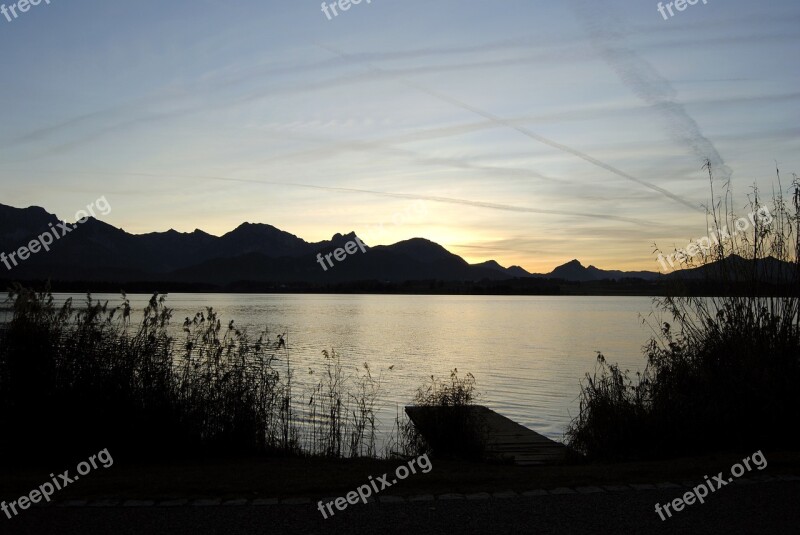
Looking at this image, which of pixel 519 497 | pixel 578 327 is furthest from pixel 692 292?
pixel 578 327

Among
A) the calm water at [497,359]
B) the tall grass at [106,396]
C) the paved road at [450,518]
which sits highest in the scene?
the tall grass at [106,396]

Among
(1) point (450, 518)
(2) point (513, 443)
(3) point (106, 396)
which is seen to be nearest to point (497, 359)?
(2) point (513, 443)

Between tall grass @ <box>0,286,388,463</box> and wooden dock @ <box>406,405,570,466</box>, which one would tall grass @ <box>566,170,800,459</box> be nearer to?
wooden dock @ <box>406,405,570,466</box>

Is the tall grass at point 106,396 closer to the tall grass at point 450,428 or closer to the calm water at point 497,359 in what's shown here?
the tall grass at point 450,428

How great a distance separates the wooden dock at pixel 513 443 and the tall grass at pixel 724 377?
26.8 inches

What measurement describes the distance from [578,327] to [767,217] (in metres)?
57.0

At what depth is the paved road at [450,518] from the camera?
20.0 ft

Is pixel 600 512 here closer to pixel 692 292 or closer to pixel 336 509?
pixel 336 509

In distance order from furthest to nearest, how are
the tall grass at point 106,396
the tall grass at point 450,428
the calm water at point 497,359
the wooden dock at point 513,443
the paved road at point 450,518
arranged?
the calm water at point 497,359 < the wooden dock at point 513,443 < the tall grass at point 450,428 < the tall grass at point 106,396 < the paved road at point 450,518

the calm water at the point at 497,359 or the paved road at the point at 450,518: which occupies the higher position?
the paved road at the point at 450,518

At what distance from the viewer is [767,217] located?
40.4ft

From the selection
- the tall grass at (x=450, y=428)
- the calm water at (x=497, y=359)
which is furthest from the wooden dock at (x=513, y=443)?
the calm water at (x=497, y=359)

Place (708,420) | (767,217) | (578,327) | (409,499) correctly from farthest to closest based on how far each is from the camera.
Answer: (578,327), (767,217), (708,420), (409,499)

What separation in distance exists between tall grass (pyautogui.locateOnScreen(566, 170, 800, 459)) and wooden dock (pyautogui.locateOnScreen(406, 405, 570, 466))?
2.24ft
